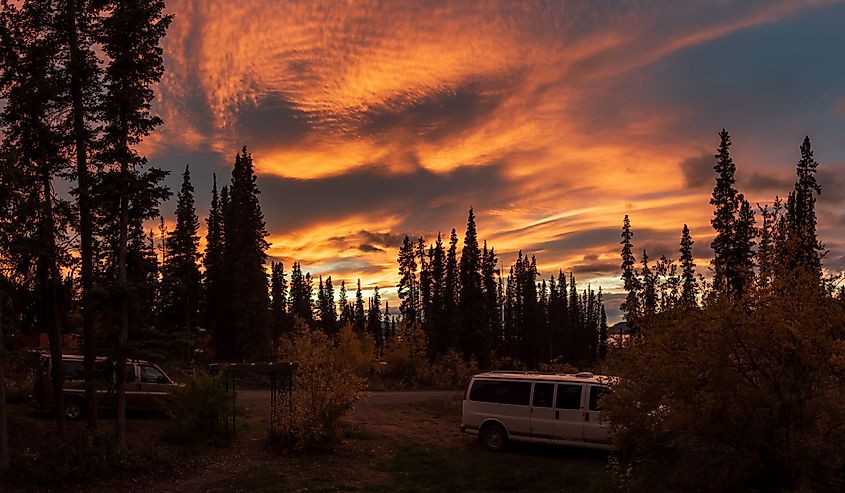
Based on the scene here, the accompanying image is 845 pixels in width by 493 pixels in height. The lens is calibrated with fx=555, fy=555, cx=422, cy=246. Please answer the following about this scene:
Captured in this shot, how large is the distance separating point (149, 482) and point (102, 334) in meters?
4.61

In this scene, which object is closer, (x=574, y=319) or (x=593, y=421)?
(x=593, y=421)

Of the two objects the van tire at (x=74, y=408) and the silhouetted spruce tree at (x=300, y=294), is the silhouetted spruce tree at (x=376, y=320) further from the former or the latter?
the van tire at (x=74, y=408)

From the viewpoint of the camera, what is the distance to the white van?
53.8ft

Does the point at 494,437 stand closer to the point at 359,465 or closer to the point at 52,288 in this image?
the point at 359,465

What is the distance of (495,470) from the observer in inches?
609

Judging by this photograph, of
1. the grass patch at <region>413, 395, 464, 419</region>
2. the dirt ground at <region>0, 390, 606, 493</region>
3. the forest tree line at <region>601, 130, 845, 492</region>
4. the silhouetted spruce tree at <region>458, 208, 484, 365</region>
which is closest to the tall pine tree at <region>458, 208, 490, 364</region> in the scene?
the silhouetted spruce tree at <region>458, 208, 484, 365</region>

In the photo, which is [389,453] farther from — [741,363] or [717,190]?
[717,190]

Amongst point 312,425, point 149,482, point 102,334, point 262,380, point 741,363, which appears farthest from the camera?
point 262,380

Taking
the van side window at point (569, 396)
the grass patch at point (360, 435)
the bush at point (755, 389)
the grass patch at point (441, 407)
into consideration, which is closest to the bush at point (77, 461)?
the grass patch at point (360, 435)

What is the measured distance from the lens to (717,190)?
45812 mm

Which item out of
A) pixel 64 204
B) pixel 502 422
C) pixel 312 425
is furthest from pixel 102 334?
pixel 502 422

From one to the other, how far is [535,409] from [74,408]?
599 inches

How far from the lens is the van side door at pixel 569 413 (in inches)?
649

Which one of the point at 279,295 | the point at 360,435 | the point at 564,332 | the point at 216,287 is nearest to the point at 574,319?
the point at 564,332
